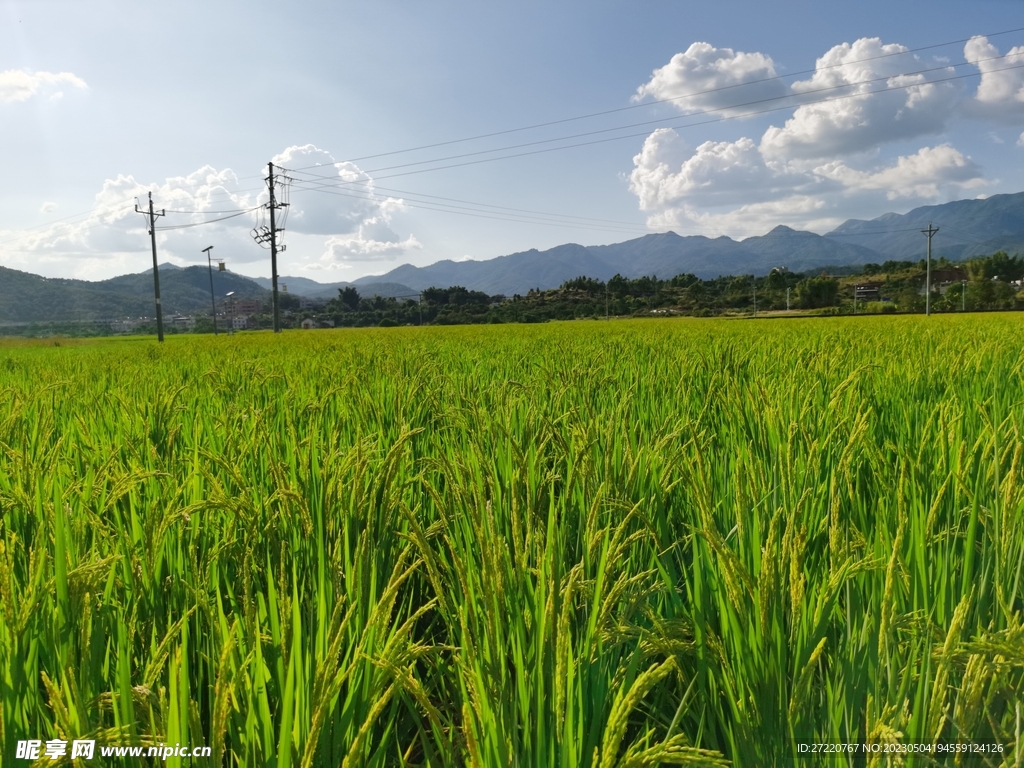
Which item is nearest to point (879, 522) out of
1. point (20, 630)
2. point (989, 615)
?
point (989, 615)

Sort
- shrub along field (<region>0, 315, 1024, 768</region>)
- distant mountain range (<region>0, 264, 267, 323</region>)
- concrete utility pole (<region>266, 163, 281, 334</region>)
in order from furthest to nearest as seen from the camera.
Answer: distant mountain range (<region>0, 264, 267, 323</region>)
concrete utility pole (<region>266, 163, 281, 334</region>)
shrub along field (<region>0, 315, 1024, 768</region>)

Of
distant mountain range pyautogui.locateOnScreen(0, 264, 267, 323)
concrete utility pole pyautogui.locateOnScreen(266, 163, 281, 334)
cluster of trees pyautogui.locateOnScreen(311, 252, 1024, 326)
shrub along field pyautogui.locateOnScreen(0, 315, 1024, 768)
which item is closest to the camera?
shrub along field pyautogui.locateOnScreen(0, 315, 1024, 768)

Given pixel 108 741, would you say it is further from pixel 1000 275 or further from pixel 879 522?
pixel 1000 275

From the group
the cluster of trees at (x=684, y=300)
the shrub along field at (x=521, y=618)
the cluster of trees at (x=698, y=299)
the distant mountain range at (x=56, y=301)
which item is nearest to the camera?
the shrub along field at (x=521, y=618)

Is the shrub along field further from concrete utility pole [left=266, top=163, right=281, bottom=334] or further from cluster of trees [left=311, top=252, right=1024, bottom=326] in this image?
cluster of trees [left=311, top=252, right=1024, bottom=326]

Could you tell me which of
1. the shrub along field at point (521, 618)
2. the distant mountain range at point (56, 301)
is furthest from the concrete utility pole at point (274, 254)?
the distant mountain range at point (56, 301)

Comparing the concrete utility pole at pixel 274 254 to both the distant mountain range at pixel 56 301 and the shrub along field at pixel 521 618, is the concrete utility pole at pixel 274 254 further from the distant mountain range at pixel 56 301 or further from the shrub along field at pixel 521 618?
the distant mountain range at pixel 56 301

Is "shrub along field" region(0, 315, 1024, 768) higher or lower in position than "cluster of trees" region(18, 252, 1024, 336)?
lower

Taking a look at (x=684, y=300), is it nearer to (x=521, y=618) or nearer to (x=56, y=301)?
(x=521, y=618)

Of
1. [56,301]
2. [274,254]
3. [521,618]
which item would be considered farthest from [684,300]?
[56,301]

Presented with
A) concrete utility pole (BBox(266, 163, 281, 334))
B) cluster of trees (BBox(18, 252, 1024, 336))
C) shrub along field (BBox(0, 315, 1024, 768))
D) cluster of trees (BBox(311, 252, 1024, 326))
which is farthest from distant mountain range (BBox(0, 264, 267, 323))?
shrub along field (BBox(0, 315, 1024, 768))

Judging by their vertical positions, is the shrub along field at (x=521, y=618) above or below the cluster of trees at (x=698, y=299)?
below

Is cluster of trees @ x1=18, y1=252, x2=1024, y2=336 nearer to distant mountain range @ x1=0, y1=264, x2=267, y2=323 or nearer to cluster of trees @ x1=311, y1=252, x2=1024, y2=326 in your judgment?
cluster of trees @ x1=311, y1=252, x2=1024, y2=326

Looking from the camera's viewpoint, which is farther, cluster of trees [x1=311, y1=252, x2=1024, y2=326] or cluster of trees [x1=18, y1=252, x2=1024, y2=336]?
cluster of trees [x1=311, y1=252, x2=1024, y2=326]
